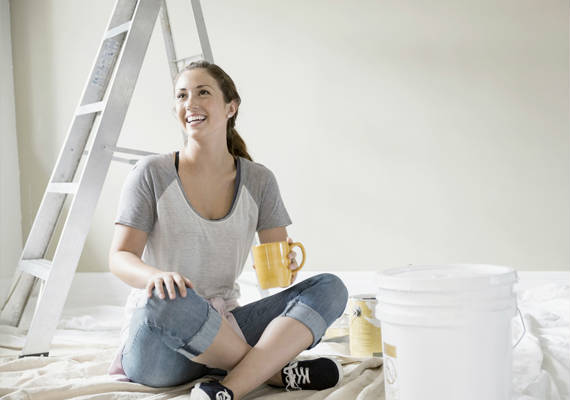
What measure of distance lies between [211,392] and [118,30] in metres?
1.49

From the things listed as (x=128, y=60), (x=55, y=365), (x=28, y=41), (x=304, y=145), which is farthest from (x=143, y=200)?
(x=28, y=41)

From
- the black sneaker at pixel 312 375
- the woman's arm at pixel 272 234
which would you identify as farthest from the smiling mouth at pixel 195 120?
the black sneaker at pixel 312 375

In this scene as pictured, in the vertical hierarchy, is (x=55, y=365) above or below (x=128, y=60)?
below

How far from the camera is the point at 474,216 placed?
3.29m

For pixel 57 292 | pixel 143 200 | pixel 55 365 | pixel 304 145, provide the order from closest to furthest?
pixel 143 200, pixel 55 365, pixel 57 292, pixel 304 145

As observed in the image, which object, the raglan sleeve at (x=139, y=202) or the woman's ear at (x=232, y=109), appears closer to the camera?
the raglan sleeve at (x=139, y=202)

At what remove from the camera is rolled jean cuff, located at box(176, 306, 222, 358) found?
1.37 meters

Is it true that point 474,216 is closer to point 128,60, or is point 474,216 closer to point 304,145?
point 304,145

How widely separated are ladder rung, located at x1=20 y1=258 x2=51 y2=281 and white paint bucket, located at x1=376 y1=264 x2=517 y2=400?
1.41 metres

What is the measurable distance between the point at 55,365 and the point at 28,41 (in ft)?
7.92

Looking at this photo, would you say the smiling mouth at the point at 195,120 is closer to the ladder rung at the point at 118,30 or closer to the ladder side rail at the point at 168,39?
the ladder rung at the point at 118,30

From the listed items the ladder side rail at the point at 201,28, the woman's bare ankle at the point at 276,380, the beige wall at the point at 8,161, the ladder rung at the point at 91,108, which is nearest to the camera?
the woman's bare ankle at the point at 276,380

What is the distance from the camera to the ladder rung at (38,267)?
2.12 m

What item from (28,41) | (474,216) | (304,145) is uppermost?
(28,41)
